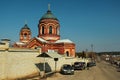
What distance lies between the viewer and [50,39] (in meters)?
57.8

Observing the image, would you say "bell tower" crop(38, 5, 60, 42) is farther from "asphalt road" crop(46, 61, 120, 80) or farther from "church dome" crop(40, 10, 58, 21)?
"asphalt road" crop(46, 61, 120, 80)

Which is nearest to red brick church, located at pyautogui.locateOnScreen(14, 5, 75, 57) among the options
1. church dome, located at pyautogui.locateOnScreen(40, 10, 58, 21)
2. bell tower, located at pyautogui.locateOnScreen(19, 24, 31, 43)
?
church dome, located at pyautogui.locateOnScreen(40, 10, 58, 21)

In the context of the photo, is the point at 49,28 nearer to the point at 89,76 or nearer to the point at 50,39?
the point at 50,39

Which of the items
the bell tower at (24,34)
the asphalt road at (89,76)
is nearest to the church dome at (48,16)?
the bell tower at (24,34)

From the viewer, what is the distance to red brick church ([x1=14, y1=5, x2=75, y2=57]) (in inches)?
2169

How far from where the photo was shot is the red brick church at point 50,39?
181 ft

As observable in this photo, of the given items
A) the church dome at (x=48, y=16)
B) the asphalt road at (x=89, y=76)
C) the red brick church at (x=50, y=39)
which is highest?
the church dome at (x=48, y=16)

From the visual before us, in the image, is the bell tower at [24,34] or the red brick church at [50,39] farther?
the bell tower at [24,34]

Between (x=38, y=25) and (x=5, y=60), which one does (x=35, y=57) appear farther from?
(x=38, y=25)

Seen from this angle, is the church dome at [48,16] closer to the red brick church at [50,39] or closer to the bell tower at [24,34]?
the red brick church at [50,39]

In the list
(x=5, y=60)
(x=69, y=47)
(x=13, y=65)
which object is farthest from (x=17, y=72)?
(x=69, y=47)

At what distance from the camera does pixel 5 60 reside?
1889 centimetres

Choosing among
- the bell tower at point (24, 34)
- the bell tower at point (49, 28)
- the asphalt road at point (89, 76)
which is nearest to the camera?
the asphalt road at point (89, 76)

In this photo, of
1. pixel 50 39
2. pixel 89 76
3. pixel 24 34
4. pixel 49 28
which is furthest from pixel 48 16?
pixel 89 76
